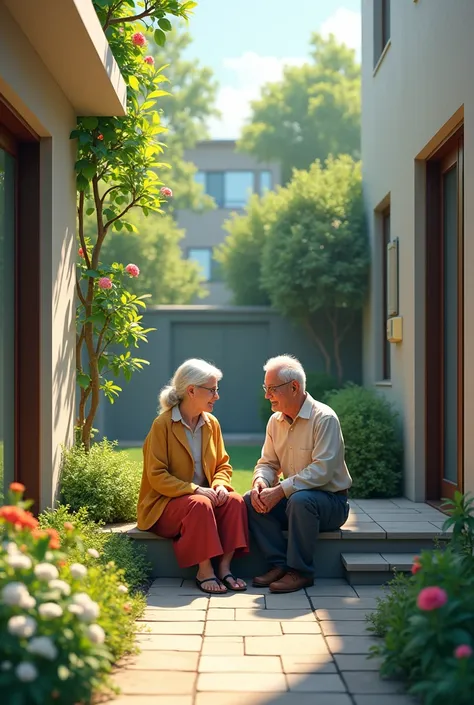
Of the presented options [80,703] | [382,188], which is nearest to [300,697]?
[80,703]

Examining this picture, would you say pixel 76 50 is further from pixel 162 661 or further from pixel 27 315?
pixel 162 661

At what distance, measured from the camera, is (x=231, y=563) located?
556cm

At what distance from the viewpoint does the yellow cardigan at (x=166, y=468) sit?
530 centimetres

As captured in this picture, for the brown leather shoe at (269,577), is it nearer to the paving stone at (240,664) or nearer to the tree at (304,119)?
the paving stone at (240,664)

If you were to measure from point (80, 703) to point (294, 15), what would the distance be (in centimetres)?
2318

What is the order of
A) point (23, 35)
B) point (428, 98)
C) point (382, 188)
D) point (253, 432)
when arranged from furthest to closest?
point (253, 432) < point (382, 188) < point (428, 98) < point (23, 35)

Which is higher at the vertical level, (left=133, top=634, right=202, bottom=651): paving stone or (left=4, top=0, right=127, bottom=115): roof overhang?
(left=4, top=0, right=127, bottom=115): roof overhang

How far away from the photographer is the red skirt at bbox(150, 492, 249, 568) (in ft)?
16.9

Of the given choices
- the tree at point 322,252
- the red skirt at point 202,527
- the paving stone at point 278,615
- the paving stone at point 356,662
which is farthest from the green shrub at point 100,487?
the tree at point 322,252

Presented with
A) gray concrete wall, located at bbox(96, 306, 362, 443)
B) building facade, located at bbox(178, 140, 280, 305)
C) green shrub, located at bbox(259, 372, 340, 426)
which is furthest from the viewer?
building facade, located at bbox(178, 140, 280, 305)

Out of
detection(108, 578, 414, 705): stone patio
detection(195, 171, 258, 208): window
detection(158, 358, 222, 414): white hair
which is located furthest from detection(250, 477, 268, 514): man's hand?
detection(195, 171, 258, 208): window

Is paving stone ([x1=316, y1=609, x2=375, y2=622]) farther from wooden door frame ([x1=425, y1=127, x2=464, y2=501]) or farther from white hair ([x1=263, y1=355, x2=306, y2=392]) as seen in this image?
wooden door frame ([x1=425, y1=127, x2=464, y2=501])

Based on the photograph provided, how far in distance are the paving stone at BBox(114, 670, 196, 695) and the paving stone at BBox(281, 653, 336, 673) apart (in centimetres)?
42

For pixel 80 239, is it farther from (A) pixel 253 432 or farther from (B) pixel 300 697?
(A) pixel 253 432
